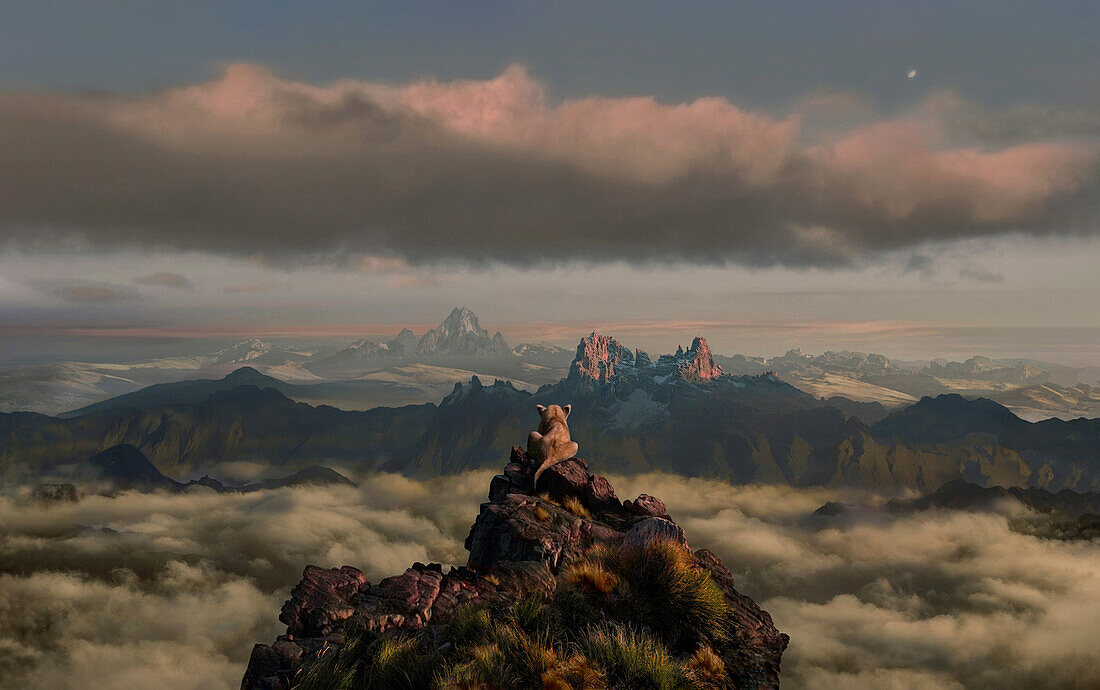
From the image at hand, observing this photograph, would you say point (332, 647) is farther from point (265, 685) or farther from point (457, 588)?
point (457, 588)

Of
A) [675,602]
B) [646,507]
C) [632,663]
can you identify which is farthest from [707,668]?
[646,507]

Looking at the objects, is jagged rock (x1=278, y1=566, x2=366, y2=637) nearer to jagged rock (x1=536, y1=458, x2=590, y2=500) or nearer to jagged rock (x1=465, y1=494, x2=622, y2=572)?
jagged rock (x1=465, y1=494, x2=622, y2=572)

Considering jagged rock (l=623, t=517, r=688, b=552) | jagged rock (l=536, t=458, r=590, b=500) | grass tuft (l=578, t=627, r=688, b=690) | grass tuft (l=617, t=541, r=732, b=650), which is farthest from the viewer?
jagged rock (l=536, t=458, r=590, b=500)

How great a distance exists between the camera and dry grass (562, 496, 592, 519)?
95.1ft

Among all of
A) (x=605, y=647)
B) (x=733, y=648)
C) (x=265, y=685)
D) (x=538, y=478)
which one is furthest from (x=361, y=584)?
(x=538, y=478)

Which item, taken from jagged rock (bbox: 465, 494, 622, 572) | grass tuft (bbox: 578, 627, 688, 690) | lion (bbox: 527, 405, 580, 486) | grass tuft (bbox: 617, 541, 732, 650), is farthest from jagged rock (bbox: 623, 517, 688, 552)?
lion (bbox: 527, 405, 580, 486)

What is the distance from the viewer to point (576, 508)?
95.6 feet

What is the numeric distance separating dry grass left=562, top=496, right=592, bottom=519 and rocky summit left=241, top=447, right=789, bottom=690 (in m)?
5.01

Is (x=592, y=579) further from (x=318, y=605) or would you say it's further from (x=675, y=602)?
(x=318, y=605)

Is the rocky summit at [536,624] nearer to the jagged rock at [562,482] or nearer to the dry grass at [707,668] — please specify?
the dry grass at [707,668]

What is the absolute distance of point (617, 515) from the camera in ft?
98.7

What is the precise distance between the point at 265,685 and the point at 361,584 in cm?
500

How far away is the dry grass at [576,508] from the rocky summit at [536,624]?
501cm

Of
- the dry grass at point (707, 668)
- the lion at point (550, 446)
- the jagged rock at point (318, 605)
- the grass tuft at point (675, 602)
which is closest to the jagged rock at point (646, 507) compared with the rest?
the lion at point (550, 446)
